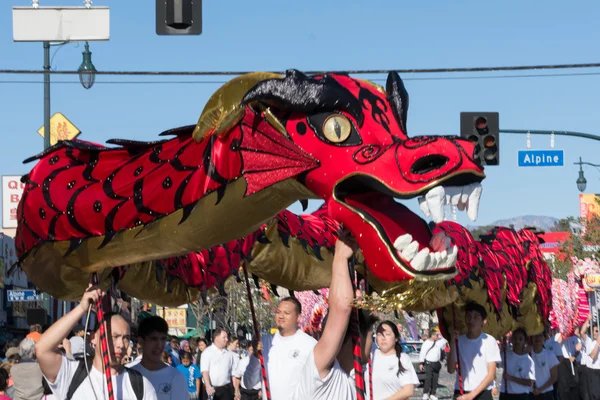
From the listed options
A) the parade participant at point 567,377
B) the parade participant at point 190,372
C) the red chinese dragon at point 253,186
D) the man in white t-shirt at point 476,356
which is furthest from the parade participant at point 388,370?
the parade participant at point 567,377

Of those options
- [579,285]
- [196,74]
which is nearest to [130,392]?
[196,74]

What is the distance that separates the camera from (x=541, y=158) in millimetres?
22406

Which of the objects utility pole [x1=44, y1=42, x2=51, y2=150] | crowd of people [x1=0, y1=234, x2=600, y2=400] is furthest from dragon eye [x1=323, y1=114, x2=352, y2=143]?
utility pole [x1=44, y1=42, x2=51, y2=150]

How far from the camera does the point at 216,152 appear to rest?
20.9ft

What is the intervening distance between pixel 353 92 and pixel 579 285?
1321 cm

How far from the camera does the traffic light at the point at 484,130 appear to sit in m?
16.6

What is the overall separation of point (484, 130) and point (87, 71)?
19.7ft

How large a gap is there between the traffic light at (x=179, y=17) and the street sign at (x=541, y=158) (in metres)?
11.9

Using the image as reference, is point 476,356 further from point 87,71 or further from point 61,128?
point 61,128

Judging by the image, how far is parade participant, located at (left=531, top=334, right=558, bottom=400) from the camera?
13.9m

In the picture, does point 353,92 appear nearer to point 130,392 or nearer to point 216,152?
point 216,152

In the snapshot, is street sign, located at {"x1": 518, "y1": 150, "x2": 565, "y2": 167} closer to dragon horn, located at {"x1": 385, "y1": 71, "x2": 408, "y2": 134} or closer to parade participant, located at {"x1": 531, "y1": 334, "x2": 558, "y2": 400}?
parade participant, located at {"x1": 531, "y1": 334, "x2": 558, "y2": 400}

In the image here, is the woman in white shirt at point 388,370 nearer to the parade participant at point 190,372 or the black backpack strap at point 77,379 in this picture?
the black backpack strap at point 77,379

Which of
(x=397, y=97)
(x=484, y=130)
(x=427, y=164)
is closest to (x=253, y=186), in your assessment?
(x=397, y=97)
